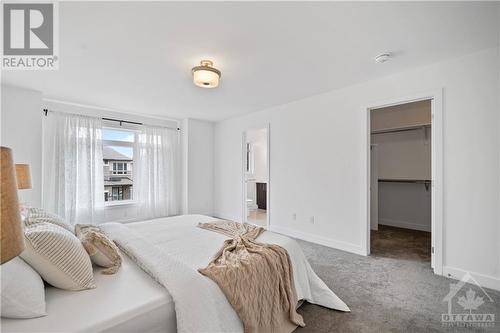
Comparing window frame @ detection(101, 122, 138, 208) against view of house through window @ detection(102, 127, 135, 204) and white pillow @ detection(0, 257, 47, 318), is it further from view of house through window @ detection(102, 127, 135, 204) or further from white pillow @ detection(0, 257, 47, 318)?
white pillow @ detection(0, 257, 47, 318)

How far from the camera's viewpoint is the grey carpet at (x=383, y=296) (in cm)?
182

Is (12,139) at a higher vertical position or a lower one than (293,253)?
higher

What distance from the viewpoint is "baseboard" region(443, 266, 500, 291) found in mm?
2352

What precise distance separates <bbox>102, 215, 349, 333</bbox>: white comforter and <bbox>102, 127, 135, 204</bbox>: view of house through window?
2.83 m

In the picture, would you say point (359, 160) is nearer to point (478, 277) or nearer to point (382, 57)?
point (382, 57)

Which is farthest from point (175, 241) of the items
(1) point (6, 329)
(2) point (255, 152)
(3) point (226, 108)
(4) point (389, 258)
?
(2) point (255, 152)

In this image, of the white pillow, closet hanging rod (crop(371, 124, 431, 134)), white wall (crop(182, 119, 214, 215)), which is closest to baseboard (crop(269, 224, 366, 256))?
white wall (crop(182, 119, 214, 215))

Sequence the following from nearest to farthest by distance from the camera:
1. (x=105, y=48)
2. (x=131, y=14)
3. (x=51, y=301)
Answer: (x=51, y=301), (x=131, y=14), (x=105, y=48)

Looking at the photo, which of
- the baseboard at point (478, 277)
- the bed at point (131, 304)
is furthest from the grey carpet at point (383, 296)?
the bed at point (131, 304)

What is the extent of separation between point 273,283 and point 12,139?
4284 millimetres

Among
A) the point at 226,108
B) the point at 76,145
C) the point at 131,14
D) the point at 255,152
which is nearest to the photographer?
the point at 131,14

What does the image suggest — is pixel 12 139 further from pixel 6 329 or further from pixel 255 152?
pixel 255 152

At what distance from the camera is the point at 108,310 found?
1.11 metres

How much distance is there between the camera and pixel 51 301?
116 cm
